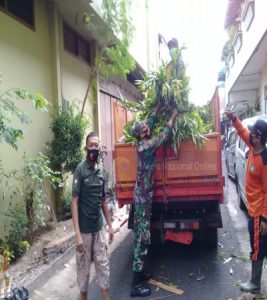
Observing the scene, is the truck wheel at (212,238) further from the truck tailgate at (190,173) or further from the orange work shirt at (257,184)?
the orange work shirt at (257,184)

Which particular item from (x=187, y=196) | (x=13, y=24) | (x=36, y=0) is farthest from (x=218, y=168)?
(x=36, y=0)

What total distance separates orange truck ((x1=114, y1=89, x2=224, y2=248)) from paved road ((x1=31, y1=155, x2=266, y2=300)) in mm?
443

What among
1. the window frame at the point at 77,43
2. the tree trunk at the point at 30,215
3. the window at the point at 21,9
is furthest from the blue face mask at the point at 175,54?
the window frame at the point at 77,43

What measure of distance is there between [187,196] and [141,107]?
1.51 metres

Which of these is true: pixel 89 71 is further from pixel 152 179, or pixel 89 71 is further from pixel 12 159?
pixel 152 179

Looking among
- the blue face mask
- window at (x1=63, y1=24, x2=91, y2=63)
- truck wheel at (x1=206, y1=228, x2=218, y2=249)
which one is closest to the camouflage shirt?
the blue face mask

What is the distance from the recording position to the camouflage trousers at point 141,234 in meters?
4.14

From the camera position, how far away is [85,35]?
29.6 ft

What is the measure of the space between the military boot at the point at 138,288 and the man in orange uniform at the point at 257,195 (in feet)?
3.59

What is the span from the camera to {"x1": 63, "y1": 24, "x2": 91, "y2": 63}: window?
320 inches

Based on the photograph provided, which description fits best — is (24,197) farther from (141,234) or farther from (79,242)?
(79,242)

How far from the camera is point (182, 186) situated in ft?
15.0

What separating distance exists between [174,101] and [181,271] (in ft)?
7.32

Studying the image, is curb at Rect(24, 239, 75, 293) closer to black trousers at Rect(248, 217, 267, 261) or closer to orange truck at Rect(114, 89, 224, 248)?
orange truck at Rect(114, 89, 224, 248)
